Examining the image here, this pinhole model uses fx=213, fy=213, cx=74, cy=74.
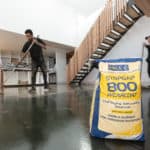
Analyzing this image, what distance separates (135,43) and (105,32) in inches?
58.7

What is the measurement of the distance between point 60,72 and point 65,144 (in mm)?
9568

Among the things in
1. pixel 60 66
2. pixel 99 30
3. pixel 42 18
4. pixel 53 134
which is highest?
pixel 42 18

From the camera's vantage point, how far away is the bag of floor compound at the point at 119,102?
1211 mm

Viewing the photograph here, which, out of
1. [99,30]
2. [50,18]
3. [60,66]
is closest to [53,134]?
[99,30]

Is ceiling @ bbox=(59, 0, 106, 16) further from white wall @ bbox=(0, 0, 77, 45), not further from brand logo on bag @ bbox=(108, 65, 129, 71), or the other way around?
brand logo on bag @ bbox=(108, 65, 129, 71)

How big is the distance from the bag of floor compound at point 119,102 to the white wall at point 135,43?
5984mm

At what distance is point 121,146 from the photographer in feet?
3.72

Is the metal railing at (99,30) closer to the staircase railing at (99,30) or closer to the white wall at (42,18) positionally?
the staircase railing at (99,30)

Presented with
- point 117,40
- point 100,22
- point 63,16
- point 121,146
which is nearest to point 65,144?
point 121,146

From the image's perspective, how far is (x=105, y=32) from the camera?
21.5 ft

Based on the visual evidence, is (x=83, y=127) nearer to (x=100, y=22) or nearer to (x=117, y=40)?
(x=100, y=22)

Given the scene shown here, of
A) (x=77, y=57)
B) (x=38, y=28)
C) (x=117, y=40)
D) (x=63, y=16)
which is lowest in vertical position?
(x=77, y=57)

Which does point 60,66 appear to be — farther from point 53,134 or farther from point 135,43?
point 53,134

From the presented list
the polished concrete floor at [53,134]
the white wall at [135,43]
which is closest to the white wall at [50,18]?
the white wall at [135,43]
